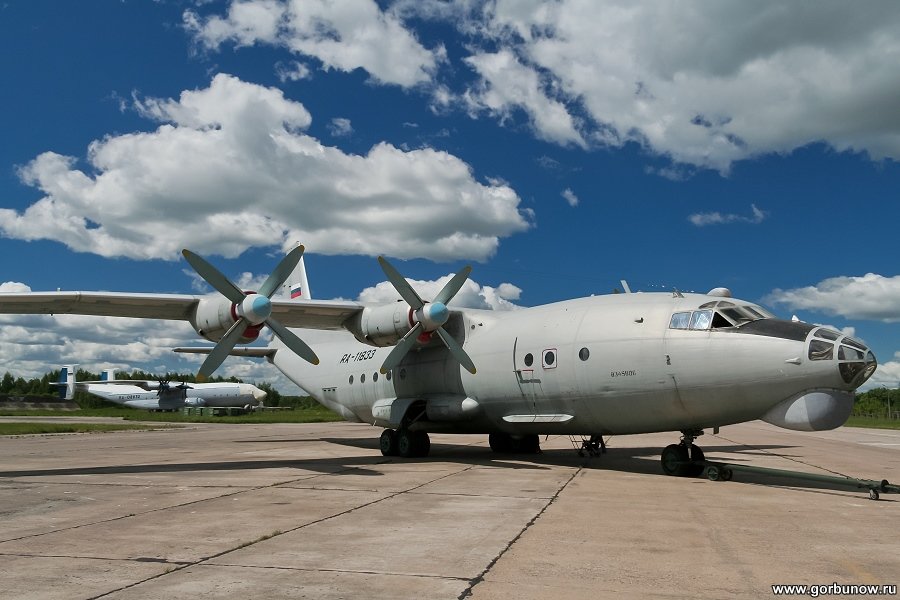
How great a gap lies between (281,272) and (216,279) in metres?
1.48

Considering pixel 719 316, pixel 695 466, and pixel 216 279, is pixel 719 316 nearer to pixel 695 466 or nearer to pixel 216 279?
pixel 695 466

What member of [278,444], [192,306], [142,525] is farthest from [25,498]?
[278,444]

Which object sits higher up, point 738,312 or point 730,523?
point 738,312

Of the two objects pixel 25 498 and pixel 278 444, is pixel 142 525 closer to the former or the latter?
pixel 25 498

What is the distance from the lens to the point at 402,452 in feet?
62.1

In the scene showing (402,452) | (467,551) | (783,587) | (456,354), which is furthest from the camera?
(402,452)

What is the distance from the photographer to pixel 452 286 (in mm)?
18016

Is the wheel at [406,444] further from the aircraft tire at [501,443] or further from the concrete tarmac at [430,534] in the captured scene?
the concrete tarmac at [430,534]

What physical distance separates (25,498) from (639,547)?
9344 millimetres

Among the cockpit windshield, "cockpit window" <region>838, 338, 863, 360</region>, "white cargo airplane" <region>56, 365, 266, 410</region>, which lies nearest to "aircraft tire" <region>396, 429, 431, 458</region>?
the cockpit windshield

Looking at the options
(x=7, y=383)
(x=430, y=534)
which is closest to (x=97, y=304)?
(x=430, y=534)

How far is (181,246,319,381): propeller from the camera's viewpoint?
15.8 meters

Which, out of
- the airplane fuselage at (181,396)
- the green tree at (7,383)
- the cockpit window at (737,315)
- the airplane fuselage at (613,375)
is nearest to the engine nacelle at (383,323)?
the airplane fuselage at (613,375)

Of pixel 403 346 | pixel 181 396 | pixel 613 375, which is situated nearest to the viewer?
pixel 613 375
